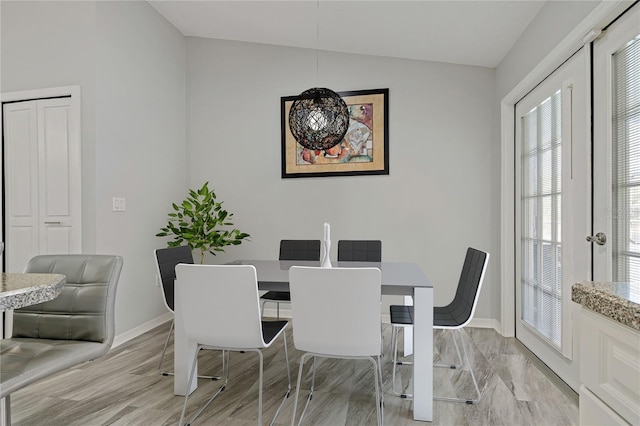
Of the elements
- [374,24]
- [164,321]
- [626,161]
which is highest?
[374,24]

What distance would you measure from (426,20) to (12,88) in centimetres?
357

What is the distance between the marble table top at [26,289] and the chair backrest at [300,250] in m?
2.18

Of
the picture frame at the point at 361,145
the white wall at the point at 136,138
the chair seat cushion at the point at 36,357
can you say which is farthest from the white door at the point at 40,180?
the picture frame at the point at 361,145

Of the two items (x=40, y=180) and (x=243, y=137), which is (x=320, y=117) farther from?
(x=40, y=180)

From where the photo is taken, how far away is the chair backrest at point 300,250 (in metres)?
3.38

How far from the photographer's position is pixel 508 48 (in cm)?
321

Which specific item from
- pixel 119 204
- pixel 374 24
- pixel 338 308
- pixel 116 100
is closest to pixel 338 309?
pixel 338 308

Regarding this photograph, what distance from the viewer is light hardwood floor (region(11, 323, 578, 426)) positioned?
2020 millimetres

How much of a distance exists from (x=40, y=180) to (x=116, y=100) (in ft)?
3.07

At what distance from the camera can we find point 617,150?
75.8 inches

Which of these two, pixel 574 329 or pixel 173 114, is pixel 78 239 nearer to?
pixel 173 114

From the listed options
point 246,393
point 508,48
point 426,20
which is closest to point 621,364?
point 246,393

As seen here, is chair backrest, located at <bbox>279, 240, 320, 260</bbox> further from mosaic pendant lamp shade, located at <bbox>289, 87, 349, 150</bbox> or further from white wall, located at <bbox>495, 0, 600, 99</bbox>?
white wall, located at <bbox>495, 0, 600, 99</bbox>

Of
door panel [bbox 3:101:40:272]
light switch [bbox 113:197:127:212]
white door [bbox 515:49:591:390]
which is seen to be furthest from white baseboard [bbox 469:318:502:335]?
door panel [bbox 3:101:40:272]
